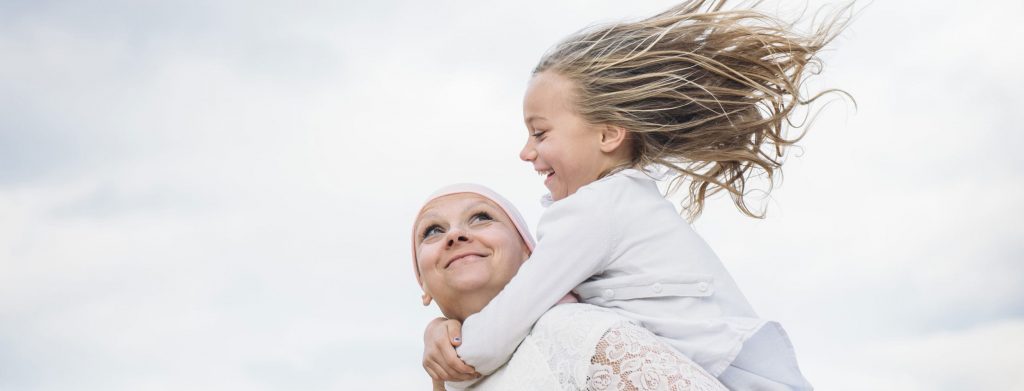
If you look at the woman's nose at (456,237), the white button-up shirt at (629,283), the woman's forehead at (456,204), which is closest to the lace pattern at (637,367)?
the white button-up shirt at (629,283)

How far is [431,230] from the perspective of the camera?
14.9 feet

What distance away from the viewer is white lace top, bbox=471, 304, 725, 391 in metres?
3.57

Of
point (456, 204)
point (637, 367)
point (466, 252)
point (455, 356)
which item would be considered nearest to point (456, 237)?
point (466, 252)

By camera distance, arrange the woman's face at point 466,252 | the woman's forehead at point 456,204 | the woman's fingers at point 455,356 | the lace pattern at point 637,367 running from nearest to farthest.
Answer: the lace pattern at point 637,367 → the woman's fingers at point 455,356 → the woman's face at point 466,252 → the woman's forehead at point 456,204

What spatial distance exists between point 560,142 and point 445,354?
1.02 metres

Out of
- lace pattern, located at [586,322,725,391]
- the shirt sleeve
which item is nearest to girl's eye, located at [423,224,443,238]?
the shirt sleeve

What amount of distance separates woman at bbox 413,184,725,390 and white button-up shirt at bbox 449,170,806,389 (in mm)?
103

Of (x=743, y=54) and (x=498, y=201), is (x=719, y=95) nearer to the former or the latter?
(x=743, y=54)

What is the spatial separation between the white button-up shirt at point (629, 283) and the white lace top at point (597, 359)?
102 millimetres

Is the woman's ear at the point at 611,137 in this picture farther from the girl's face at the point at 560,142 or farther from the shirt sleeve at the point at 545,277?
the shirt sleeve at the point at 545,277

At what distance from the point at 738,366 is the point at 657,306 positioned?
0.39 metres

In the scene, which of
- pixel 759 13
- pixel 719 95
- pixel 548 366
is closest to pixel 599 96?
pixel 719 95

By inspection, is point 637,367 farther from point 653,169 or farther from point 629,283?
point 653,169

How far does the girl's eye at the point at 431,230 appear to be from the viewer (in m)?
4.52
